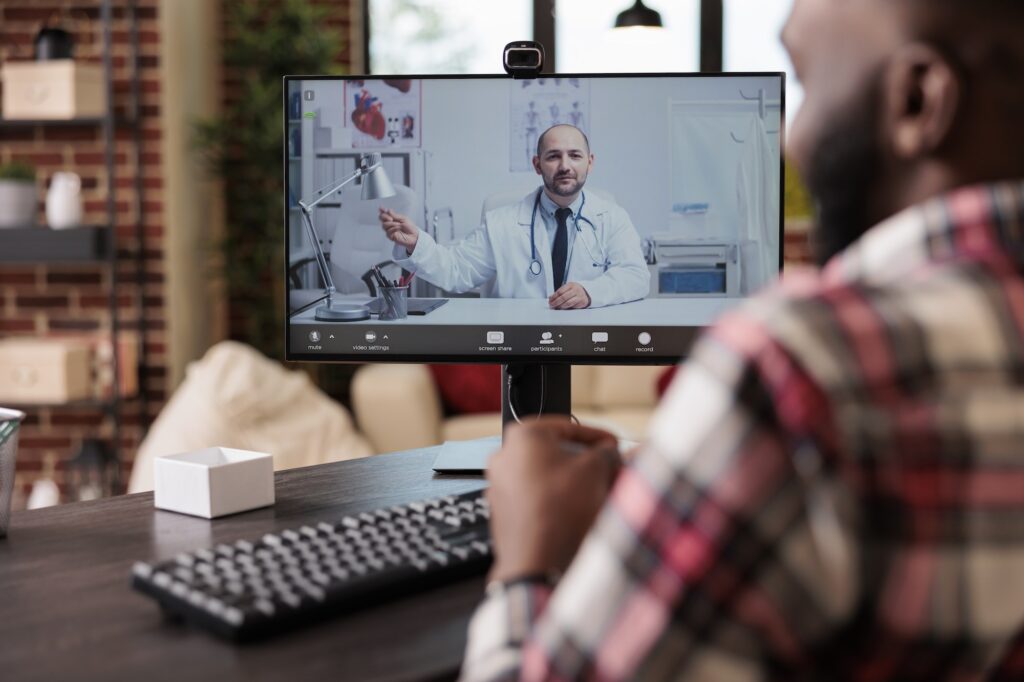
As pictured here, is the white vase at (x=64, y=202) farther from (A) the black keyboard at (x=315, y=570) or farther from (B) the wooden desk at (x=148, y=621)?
(A) the black keyboard at (x=315, y=570)

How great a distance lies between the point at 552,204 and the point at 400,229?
0.19 m

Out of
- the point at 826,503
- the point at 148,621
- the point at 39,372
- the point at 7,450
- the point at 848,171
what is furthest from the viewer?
the point at 39,372

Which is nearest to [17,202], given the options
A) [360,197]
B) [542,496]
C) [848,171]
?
[360,197]

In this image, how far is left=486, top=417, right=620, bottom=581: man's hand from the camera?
0.65 metres

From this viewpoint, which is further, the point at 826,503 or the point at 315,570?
the point at 315,570

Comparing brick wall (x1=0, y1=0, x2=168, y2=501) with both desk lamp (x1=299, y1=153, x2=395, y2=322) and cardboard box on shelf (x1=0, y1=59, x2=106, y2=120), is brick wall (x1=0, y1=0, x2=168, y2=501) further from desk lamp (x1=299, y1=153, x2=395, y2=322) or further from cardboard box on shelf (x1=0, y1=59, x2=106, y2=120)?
desk lamp (x1=299, y1=153, x2=395, y2=322)

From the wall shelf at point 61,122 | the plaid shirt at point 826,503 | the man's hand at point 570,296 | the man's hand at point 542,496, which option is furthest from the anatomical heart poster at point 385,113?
the wall shelf at point 61,122

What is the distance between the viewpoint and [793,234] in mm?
4500

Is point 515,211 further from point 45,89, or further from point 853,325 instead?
point 45,89

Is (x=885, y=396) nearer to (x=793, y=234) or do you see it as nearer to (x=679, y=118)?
(x=679, y=118)

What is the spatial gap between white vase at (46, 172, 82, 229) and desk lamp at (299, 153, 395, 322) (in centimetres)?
231

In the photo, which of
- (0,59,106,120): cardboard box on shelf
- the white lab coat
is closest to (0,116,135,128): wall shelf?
(0,59,106,120): cardboard box on shelf

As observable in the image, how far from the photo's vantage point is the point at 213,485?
109cm

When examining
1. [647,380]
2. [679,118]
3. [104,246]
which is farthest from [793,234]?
[679,118]
